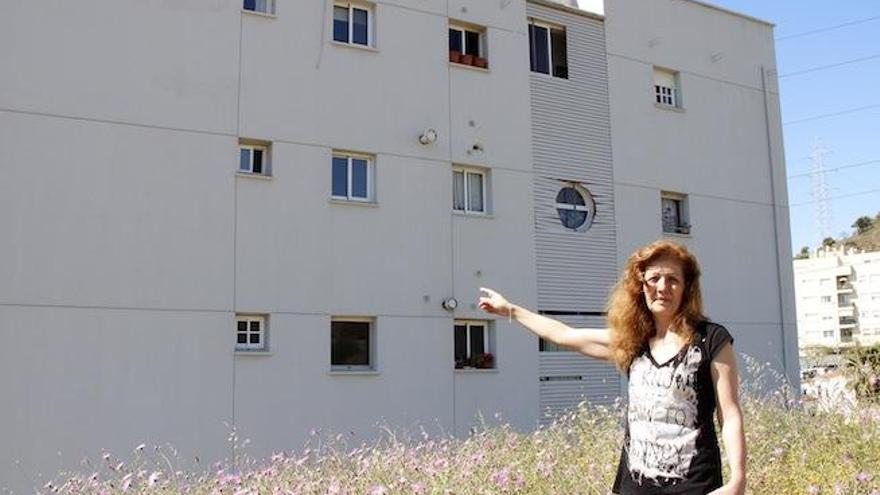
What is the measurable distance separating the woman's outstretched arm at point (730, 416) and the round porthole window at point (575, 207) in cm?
1442

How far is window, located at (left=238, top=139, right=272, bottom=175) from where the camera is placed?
14.9m

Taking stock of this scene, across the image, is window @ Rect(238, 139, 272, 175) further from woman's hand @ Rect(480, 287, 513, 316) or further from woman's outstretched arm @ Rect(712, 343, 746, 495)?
woman's outstretched arm @ Rect(712, 343, 746, 495)

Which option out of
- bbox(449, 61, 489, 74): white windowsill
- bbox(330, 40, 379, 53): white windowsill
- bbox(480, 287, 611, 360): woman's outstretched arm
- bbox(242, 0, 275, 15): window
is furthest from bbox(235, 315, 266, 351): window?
bbox(480, 287, 611, 360): woman's outstretched arm

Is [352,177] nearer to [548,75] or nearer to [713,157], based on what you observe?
[548,75]

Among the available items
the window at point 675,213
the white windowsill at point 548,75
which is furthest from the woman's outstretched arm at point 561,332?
the window at point 675,213

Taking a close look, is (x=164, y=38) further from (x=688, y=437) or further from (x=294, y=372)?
(x=688, y=437)

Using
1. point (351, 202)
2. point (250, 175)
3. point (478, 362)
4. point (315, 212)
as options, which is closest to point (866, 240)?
point (478, 362)

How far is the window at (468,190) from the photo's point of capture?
16875mm

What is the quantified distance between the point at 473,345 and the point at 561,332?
40.1 ft

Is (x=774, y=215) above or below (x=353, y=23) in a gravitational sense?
below

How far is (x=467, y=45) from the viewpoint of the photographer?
58.2 feet

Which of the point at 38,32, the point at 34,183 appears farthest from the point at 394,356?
the point at 38,32

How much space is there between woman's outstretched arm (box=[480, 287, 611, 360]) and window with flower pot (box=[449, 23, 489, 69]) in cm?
1282

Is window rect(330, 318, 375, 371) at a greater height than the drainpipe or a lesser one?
lesser
